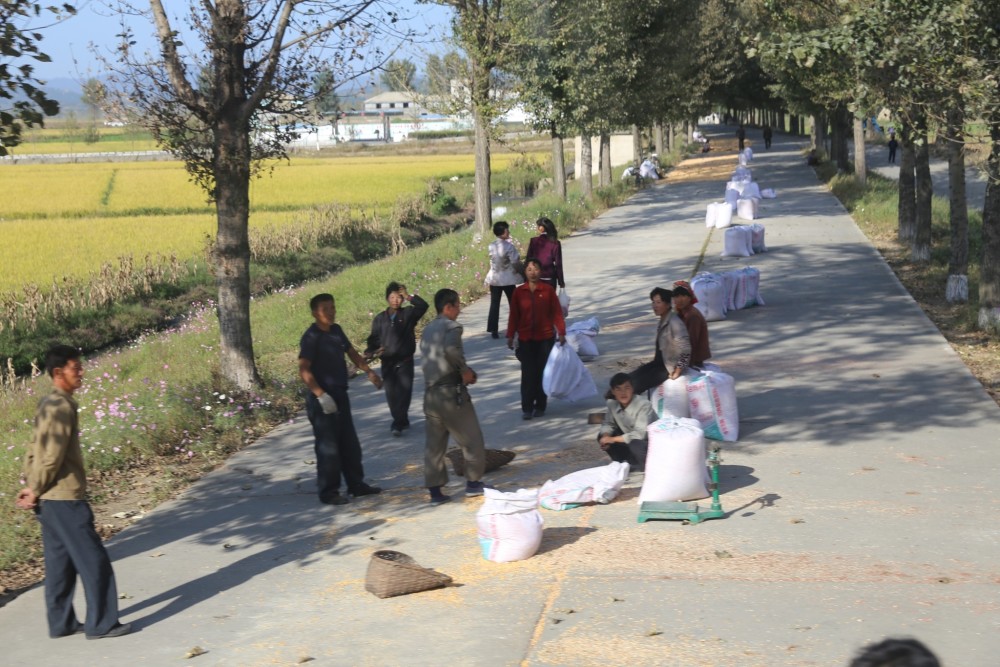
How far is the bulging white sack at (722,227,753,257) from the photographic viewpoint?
21953 mm

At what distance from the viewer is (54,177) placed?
5919 cm

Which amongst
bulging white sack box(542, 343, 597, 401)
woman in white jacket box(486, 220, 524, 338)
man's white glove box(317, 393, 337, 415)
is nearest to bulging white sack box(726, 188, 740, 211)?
woman in white jacket box(486, 220, 524, 338)

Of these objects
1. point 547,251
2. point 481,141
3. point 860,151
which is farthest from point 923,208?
point 860,151

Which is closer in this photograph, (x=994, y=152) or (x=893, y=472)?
(x=893, y=472)

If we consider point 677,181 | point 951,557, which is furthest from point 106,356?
point 677,181

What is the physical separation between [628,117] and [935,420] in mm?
26101

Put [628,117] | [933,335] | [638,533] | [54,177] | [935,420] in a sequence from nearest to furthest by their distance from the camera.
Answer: [638,533] < [935,420] < [933,335] < [628,117] < [54,177]

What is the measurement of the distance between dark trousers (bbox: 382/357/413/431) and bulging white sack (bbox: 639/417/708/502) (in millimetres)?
3323

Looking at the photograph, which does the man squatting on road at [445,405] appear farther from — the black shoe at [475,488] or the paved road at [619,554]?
the paved road at [619,554]

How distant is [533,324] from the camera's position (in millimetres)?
11219

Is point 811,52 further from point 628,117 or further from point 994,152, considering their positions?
point 628,117

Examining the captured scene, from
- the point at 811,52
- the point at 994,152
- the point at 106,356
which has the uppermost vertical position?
the point at 811,52

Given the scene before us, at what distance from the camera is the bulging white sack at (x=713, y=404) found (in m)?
9.90

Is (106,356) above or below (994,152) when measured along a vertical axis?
below
